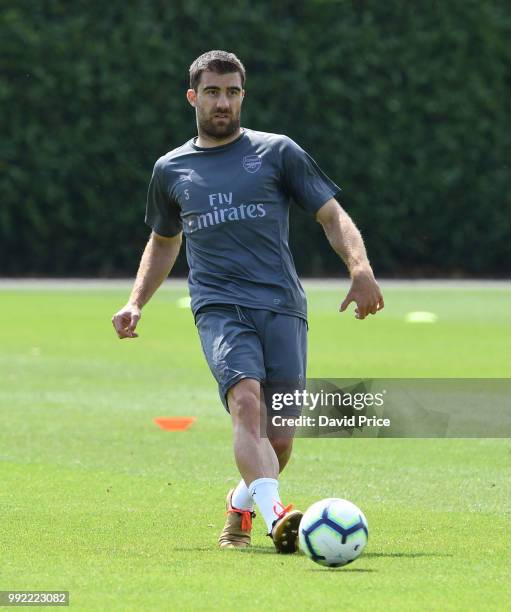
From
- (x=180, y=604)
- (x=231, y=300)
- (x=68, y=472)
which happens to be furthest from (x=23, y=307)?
(x=180, y=604)

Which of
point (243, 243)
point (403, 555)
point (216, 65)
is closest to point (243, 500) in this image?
point (403, 555)

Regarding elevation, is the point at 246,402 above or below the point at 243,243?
below

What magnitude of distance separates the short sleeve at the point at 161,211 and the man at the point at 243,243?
19 cm

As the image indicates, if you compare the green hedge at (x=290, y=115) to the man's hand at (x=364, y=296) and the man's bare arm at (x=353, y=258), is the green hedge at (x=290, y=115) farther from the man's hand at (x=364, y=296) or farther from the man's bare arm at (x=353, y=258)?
the man's hand at (x=364, y=296)

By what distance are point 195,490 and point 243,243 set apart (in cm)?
221

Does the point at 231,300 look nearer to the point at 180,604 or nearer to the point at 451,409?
the point at 180,604

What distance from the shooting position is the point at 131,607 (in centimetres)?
593

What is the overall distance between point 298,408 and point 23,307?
56.5 ft

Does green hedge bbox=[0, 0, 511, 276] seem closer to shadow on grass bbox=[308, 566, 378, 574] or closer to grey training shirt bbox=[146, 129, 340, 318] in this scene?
grey training shirt bbox=[146, 129, 340, 318]

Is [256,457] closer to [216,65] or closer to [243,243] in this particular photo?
[243,243]

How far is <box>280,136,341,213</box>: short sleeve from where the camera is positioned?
7.50 m

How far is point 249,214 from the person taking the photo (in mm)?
7555

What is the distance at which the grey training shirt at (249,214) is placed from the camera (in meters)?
7.55

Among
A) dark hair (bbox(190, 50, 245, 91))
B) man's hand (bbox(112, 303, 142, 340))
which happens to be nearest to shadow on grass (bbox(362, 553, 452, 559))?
man's hand (bbox(112, 303, 142, 340))
